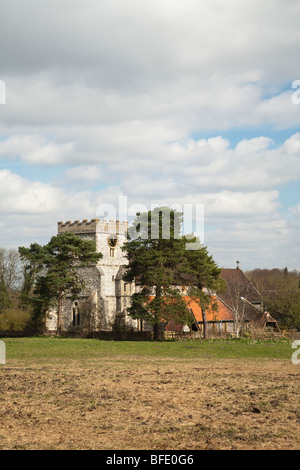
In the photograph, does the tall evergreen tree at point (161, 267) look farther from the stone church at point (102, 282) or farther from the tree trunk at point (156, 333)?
the stone church at point (102, 282)

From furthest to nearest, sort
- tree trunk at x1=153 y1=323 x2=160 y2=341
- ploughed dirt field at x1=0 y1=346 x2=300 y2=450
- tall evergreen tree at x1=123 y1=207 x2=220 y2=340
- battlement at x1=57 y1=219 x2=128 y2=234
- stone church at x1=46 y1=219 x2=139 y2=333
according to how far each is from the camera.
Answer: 1. battlement at x1=57 y1=219 x2=128 y2=234
2. stone church at x1=46 y1=219 x2=139 y2=333
3. tree trunk at x1=153 y1=323 x2=160 y2=341
4. tall evergreen tree at x1=123 y1=207 x2=220 y2=340
5. ploughed dirt field at x1=0 y1=346 x2=300 y2=450

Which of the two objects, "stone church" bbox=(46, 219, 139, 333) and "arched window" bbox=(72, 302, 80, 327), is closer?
"stone church" bbox=(46, 219, 139, 333)

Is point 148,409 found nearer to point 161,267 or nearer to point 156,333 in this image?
point 161,267

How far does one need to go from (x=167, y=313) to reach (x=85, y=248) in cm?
1273

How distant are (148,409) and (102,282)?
50.9 m

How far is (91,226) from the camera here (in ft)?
→ 212

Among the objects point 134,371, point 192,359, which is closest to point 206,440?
point 134,371

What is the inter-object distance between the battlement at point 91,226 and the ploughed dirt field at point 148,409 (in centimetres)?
4468

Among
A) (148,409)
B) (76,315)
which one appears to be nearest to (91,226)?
(76,315)

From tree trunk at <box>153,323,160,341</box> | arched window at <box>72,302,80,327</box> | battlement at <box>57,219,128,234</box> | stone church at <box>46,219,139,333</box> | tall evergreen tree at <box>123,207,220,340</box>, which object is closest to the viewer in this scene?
tall evergreen tree at <box>123,207,220,340</box>

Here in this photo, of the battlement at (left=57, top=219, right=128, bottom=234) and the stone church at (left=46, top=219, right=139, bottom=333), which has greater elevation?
the battlement at (left=57, top=219, right=128, bottom=234)

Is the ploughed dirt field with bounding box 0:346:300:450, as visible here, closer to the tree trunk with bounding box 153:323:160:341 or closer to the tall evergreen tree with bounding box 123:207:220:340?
the tall evergreen tree with bounding box 123:207:220:340

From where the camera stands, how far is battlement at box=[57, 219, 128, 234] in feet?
211

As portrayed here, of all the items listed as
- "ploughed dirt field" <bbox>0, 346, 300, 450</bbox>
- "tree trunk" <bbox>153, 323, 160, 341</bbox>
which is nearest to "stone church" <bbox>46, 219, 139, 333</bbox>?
"tree trunk" <bbox>153, 323, 160, 341</bbox>
